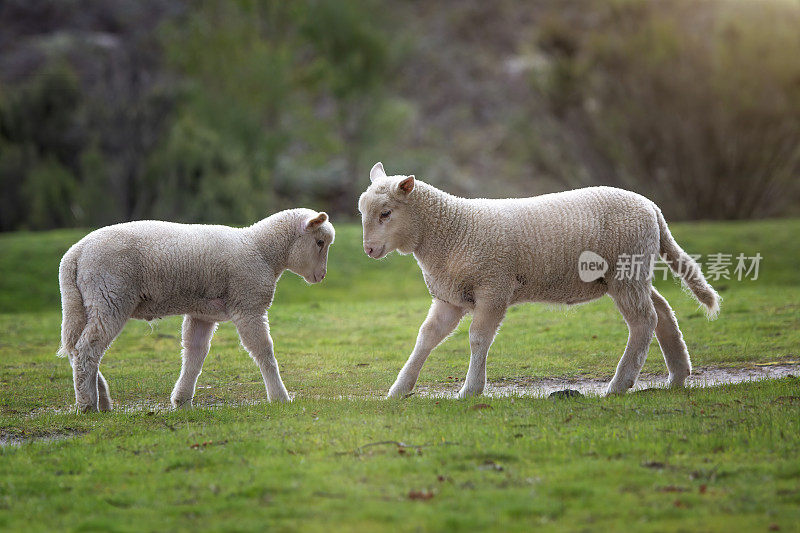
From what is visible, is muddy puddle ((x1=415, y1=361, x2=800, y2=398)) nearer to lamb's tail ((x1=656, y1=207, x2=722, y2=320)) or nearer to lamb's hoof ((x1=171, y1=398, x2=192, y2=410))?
lamb's tail ((x1=656, y1=207, x2=722, y2=320))

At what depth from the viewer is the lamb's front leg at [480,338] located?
8898 mm

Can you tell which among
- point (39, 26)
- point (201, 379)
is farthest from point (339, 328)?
point (39, 26)

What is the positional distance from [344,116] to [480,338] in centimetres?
3224

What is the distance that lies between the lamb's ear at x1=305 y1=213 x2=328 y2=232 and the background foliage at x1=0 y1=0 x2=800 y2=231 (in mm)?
17114

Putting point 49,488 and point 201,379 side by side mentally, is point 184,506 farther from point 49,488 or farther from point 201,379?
point 201,379

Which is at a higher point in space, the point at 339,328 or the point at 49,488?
the point at 49,488

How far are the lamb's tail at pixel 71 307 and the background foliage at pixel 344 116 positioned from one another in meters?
17.6

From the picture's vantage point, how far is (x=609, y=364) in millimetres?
11508

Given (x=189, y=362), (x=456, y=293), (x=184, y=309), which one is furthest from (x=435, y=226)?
(x=189, y=362)

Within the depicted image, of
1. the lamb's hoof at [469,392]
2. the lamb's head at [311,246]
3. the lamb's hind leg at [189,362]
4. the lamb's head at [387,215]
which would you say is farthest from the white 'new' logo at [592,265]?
the lamb's hind leg at [189,362]

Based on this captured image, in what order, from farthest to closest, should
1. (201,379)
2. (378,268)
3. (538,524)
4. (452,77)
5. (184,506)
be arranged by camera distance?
(452,77) → (378,268) → (201,379) → (184,506) → (538,524)

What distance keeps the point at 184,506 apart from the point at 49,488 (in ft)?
4.08

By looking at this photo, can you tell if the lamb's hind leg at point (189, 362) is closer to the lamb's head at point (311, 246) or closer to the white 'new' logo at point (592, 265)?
the lamb's head at point (311, 246)

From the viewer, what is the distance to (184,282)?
907cm
